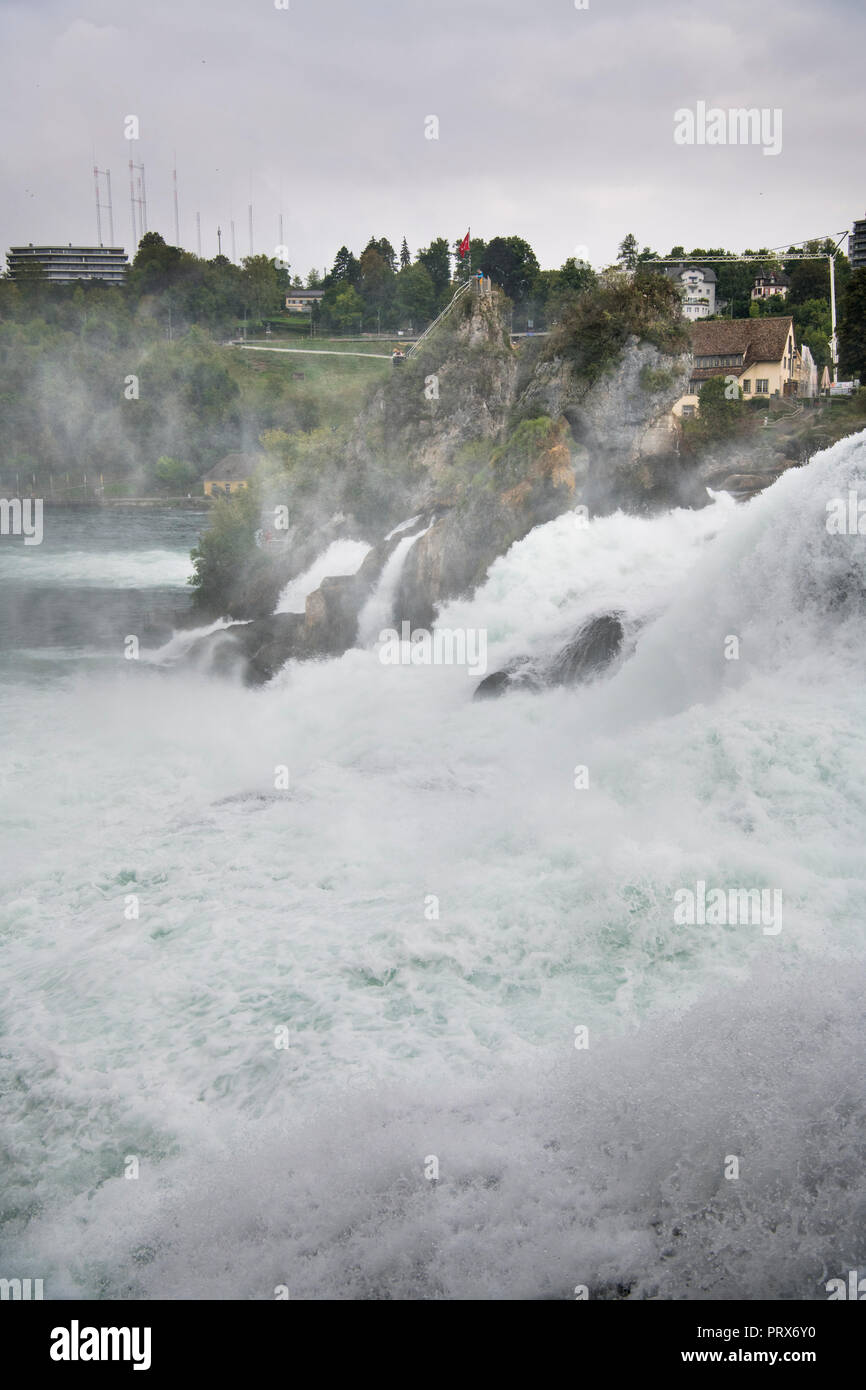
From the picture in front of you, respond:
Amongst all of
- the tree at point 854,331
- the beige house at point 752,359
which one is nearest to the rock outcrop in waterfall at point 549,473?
the beige house at point 752,359

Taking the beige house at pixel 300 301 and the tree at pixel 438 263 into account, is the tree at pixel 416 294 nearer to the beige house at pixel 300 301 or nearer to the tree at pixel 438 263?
the tree at pixel 438 263

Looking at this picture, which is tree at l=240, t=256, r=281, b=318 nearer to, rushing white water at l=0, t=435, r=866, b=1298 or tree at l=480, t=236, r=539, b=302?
tree at l=480, t=236, r=539, b=302

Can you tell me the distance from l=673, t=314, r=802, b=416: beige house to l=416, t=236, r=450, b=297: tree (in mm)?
39853

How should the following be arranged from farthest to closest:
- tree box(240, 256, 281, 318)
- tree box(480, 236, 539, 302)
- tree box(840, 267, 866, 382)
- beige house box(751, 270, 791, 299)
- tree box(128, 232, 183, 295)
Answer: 1. tree box(128, 232, 183, 295)
2. tree box(240, 256, 281, 318)
3. beige house box(751, 270, 791, 299)
4. tree box(480, 236, 539, 302)
5. tree box(840, 267, 866, 382)

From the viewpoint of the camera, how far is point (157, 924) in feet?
33.2

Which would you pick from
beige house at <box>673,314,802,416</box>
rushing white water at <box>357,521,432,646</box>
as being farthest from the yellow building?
rushing white water at <box>357,521,432,646</box>

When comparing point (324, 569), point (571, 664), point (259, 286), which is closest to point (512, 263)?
point (324, 569)

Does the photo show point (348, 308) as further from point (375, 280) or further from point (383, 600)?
point (383, 600)

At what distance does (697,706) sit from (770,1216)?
252 inches

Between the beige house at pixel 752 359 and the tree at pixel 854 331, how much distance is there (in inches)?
84.3

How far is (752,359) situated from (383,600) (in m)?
17.6

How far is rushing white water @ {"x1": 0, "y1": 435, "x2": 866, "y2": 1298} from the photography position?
6.06m

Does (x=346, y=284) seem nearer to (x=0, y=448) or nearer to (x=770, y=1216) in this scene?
(x=0, y=448)

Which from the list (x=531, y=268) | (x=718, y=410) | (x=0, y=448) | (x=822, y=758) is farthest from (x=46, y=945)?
(x=0, y=448)
